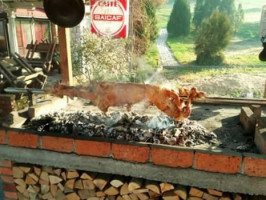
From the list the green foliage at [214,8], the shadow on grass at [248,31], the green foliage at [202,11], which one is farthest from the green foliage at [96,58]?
the green foliage at [202,11]

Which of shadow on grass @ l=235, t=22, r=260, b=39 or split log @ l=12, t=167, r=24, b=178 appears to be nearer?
split log @ l=12, t=167, r=24, b=178

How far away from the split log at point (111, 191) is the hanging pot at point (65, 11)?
79.2 inches

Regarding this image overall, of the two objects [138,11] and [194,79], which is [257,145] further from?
[194,79]

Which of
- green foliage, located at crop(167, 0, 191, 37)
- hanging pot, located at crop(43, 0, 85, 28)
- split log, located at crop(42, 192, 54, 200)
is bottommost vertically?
split log, located at crop(42, 192, 54, 200)

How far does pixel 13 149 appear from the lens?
3086 millimetres

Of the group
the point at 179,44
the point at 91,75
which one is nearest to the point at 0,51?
the point at 91,75

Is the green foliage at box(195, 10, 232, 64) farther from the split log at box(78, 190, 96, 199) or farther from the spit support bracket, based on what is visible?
the split log at box(78, 190, 96, 199)

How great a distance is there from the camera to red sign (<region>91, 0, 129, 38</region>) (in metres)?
6.43

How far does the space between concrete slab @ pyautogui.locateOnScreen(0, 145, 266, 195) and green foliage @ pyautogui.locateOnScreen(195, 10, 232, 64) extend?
19.1 meters

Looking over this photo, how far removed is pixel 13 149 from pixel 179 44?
96.3 ft

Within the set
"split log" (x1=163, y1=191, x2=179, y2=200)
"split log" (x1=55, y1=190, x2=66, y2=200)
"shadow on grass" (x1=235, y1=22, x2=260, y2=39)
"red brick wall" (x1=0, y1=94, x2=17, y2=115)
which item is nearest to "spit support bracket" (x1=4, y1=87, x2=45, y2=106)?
"split log" (x1=55, y1=190, x2=66, y2=200)

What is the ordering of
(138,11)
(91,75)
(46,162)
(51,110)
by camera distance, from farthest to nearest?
(138,11) < (91,75) < (51,110) < (46,162)

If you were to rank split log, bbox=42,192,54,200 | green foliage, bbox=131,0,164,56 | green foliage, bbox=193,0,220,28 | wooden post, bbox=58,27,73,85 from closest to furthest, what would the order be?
1. split log, bbox=42,192,54,200
2. wooden post, bbox=58,27,73,85
3. green foliage, bbox=131,0,164,56
4. green foliage, bbox=193,0,220,28

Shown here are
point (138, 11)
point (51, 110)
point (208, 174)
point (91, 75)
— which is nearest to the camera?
point (208, 174)
